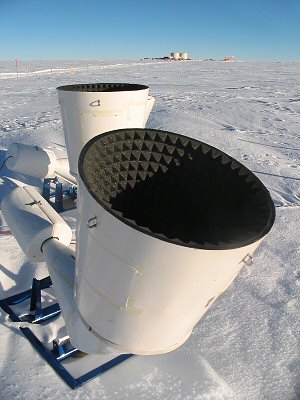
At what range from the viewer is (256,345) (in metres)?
3.49

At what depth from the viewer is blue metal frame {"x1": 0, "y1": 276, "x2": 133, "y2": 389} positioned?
307 centimetres

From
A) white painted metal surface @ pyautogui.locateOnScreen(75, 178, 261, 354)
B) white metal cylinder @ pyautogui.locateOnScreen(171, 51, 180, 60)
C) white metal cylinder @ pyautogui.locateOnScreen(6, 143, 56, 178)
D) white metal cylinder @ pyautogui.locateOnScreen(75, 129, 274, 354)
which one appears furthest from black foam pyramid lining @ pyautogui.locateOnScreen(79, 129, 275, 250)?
white metal cylinder @ pyautogui.locateOnScreen(171, 51, 180, 60)

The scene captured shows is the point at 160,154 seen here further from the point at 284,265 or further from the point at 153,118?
the point at 153,118

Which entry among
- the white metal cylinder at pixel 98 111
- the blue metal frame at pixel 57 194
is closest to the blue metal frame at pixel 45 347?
the white metal cylinder at pixel 98 111

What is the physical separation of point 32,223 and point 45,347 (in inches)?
48.4

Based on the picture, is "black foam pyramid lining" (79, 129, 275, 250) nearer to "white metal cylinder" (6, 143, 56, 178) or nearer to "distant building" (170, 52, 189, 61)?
"white metal cylinder" (6, 143, 56, 178)

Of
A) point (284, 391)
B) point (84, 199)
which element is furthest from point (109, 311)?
point (284, 391)

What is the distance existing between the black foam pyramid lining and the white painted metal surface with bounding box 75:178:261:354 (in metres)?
0.25

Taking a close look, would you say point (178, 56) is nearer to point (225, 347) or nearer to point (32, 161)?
point (32, 161)

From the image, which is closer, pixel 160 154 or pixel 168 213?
pixel 160 154

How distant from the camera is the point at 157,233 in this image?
7.22 ft

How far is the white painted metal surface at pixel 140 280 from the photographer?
5.17 ft

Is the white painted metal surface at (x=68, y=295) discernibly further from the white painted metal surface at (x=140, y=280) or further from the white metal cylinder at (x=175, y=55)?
the white metal cylinder at (x=175, y=55)

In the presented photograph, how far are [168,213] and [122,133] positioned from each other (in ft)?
2.56
